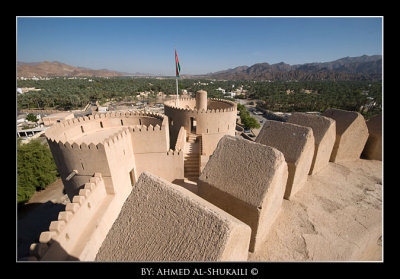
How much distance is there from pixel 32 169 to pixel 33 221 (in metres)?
4.59

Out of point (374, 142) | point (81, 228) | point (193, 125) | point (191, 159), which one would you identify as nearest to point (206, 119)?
point (193, 125)

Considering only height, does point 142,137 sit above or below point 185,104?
below

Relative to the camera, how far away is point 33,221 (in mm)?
12617

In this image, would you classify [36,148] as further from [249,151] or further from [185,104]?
[249,151]

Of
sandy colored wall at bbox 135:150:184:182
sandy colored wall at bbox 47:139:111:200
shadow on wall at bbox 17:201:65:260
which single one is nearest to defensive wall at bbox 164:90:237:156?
sandy colored wall at bbox 135:150:184:182

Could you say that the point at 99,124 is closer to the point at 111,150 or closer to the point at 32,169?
the point at 111,150

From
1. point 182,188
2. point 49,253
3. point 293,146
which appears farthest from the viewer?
point 293,146

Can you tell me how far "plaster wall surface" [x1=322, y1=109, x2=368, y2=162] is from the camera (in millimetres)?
5738
